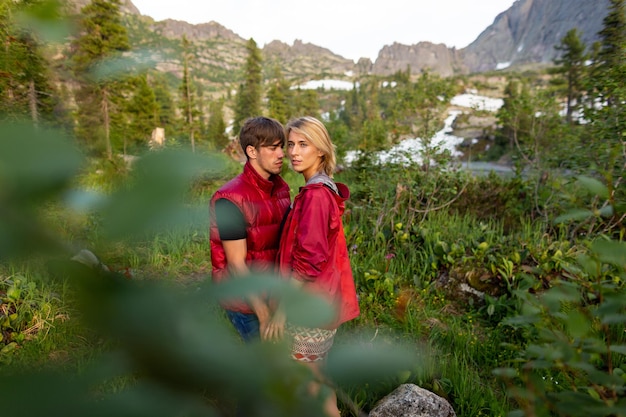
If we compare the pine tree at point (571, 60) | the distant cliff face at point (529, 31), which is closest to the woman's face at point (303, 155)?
the pine tree at point (571, 60)

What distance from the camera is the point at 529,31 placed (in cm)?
14038

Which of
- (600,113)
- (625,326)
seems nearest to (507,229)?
(600,113)

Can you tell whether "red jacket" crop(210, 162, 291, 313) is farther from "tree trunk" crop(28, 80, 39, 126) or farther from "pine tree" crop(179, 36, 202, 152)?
"tree trunk" crop(28, 80, 39, 126)

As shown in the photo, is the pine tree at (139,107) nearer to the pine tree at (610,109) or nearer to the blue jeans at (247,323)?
the blue jeans at (247,323)

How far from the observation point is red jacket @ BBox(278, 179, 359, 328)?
5.38ft

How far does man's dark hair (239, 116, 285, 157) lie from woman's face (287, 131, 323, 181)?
3.8 inches

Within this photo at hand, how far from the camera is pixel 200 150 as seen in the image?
29cm

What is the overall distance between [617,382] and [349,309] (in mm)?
1407

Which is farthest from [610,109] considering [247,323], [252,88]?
[252,88]

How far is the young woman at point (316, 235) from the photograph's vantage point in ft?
5.40

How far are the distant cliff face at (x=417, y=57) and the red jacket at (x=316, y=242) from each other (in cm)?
16461

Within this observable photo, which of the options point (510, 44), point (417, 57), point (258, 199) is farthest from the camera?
point (417, 57)

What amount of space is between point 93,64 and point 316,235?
1.29 meters

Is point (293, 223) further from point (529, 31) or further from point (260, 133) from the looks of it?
point (529, 31)
